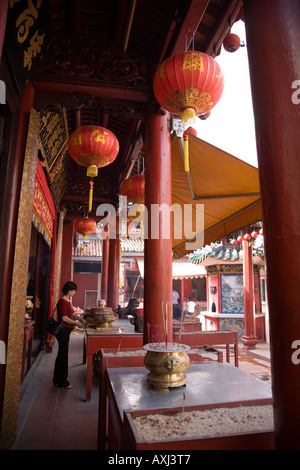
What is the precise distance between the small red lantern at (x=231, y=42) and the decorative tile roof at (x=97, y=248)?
12.9 meters

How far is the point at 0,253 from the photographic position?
2.44m

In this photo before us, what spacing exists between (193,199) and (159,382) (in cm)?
338

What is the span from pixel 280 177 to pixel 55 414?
326 cm

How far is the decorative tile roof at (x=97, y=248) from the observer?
1505 cm

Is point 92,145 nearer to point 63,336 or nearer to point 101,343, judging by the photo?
point 101,343

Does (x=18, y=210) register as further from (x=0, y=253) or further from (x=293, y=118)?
(x=293, y=118)

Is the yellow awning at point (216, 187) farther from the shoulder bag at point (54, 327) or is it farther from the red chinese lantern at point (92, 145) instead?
the shoulder bag at point (54, 327)

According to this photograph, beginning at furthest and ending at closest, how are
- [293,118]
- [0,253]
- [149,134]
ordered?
1. [149,134]
2. [0,253]
3. [293,118]

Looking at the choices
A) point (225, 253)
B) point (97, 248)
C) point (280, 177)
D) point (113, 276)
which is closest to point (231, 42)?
point (280, 177)

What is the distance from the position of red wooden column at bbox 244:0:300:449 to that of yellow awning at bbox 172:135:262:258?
2.23 metres

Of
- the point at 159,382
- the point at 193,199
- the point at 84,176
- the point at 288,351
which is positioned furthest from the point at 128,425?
the point at 84,176

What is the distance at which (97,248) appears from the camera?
15.9m

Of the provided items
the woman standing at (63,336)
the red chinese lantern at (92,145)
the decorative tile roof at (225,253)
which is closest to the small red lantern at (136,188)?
the red chinese lantern at (92,145)

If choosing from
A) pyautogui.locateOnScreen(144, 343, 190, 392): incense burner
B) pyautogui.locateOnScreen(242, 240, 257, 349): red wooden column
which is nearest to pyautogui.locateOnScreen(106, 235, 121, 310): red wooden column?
pyautogui.locateOnScreen(242, 240, 257, 349): red wooden column
